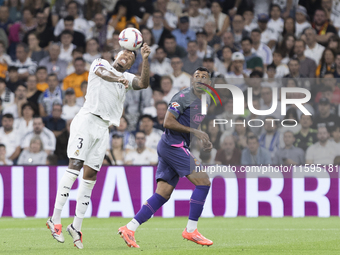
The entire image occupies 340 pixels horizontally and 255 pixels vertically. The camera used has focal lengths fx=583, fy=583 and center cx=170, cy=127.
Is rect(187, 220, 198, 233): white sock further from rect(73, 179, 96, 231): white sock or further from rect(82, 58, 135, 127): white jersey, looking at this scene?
rect(82, 58, 135, 127): white jersey

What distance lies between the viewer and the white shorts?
21.7 feet

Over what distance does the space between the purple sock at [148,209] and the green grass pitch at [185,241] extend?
0.33 m

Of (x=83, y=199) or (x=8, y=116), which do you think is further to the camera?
(x=8, y=116)

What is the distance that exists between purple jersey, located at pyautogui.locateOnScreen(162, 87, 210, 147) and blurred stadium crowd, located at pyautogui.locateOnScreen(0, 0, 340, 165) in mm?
3572

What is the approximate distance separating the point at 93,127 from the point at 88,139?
16 centimetres

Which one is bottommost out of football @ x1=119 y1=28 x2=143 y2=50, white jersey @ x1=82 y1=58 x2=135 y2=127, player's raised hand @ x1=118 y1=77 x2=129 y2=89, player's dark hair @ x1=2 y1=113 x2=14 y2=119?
player's dark hair @ x1=2 y1=113 x2=14 y2=119

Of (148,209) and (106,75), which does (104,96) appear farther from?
(148,209)

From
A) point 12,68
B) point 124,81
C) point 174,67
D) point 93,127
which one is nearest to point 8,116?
point 12,68

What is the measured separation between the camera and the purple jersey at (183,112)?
6.78 m

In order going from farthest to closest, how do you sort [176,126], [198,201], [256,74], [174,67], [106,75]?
1. [174,67]
2. [256,74]
3. [198,201]
4. [176,126]
5. [106,75]

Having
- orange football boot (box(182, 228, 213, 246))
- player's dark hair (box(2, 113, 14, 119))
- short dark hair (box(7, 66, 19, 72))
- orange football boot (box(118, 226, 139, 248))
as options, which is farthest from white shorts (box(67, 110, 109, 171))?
short dark hair (box(7, 66, 19, 72))

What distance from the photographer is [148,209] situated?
679 cm

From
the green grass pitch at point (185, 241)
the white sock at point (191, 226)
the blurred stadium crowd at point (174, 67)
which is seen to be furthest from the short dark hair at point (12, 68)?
the white sock at point (191, 226)

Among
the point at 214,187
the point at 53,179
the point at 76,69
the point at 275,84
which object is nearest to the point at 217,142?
Answer: the point at 214,187
